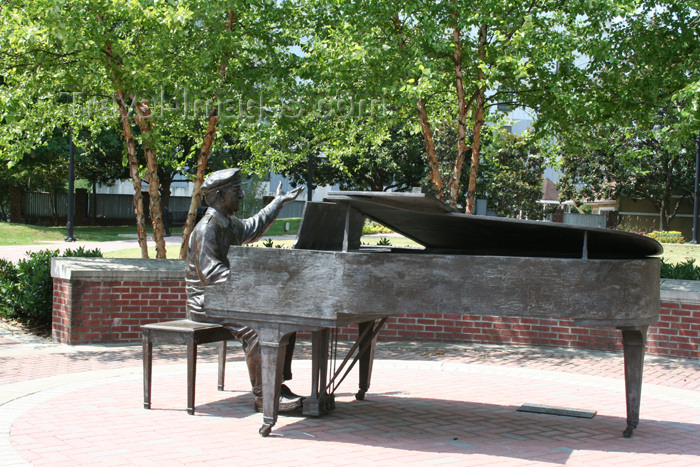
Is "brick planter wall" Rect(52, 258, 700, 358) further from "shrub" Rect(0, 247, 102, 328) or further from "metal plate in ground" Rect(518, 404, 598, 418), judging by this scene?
"metal plate in ground" Rect(518, 404, 598, 418)

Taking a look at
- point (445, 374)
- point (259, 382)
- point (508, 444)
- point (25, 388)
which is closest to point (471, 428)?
point (508, 444)

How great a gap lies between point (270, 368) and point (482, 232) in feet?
6.27

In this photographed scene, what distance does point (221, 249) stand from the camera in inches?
240

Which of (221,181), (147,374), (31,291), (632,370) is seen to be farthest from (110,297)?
(632,370)

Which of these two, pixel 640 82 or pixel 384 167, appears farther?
pixel 384 167

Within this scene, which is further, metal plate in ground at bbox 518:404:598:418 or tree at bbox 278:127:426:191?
tree at bbox 278:127:426:191

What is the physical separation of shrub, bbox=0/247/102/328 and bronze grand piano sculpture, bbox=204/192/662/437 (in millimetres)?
5805

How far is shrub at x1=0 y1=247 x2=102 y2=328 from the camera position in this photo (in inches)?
411

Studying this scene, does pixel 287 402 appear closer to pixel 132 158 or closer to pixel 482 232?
pixel 482 232

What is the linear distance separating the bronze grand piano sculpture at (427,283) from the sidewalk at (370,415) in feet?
1.51

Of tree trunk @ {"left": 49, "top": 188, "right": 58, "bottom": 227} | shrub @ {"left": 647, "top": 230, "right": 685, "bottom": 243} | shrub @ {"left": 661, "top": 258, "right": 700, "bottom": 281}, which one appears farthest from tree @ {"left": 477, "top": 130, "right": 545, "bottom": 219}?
shrub @ {"left": 661, "top": 258, "right": 700, "bottom": 281}

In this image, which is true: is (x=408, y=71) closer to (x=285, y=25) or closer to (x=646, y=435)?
(x=285, y=25)

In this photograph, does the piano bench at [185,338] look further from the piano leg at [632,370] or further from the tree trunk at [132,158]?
the tree trunk at [132,158]

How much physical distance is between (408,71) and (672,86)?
371 cm
